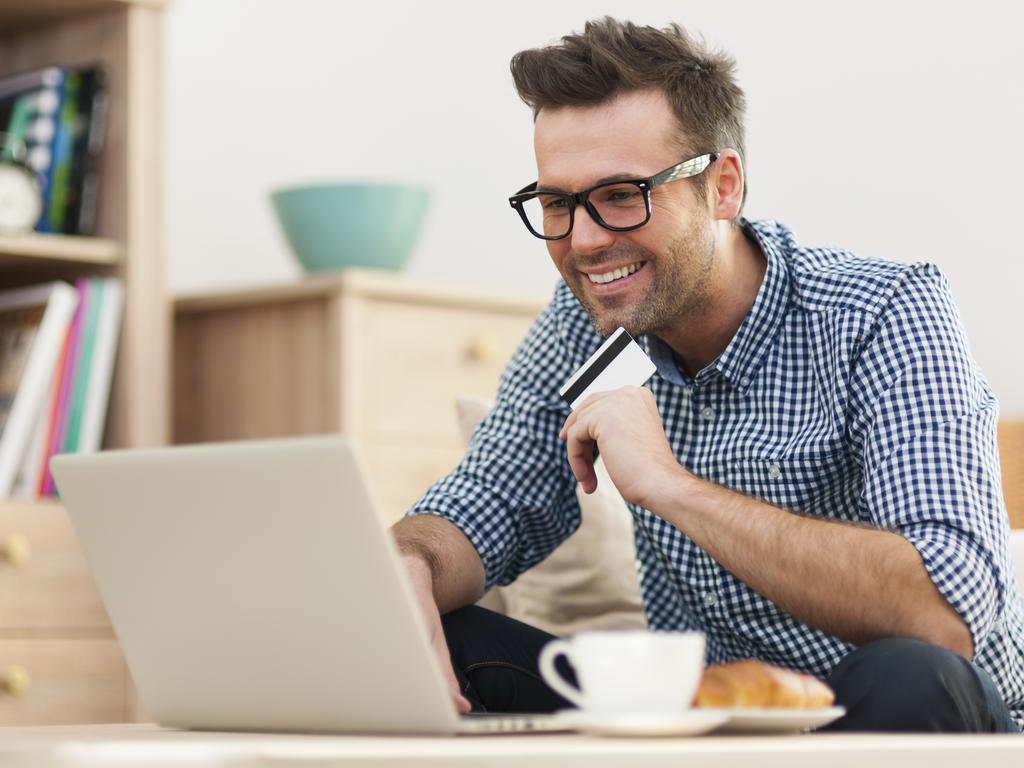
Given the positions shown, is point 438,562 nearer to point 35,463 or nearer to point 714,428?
point 714,428

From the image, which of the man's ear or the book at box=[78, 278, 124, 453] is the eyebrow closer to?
the man's ear

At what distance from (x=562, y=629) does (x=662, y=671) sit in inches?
40.7

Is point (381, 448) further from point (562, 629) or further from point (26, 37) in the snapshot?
point (26, 37)

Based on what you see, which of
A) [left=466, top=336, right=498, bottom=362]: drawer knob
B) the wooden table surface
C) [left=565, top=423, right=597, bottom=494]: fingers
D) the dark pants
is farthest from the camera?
[left=466, top=336, right=498, bottom=362]: drawer knob

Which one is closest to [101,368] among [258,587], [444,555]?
[444,555]

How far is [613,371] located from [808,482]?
22 centimetres

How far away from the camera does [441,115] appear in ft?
9.71

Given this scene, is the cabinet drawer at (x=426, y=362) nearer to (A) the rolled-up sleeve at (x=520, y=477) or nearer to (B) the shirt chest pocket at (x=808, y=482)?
(A) the rolled-up sleeve at (x=520, y=477)

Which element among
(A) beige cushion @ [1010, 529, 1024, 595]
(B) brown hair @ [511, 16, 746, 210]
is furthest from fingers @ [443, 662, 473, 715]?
(A) beige cushion @ [1010, 529, 1024, 595]

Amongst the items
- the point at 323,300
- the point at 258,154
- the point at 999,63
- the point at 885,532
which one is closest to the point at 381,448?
the point at 323,300

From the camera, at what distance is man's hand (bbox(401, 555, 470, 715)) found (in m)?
1.24

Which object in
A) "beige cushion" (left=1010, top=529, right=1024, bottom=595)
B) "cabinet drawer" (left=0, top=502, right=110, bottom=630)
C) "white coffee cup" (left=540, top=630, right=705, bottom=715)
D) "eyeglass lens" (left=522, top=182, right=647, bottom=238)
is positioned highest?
"eyeglass lens" (left=522, top=182, right=647, bottom=238)

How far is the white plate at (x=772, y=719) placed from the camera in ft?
2.89

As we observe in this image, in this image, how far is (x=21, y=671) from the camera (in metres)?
2.28
